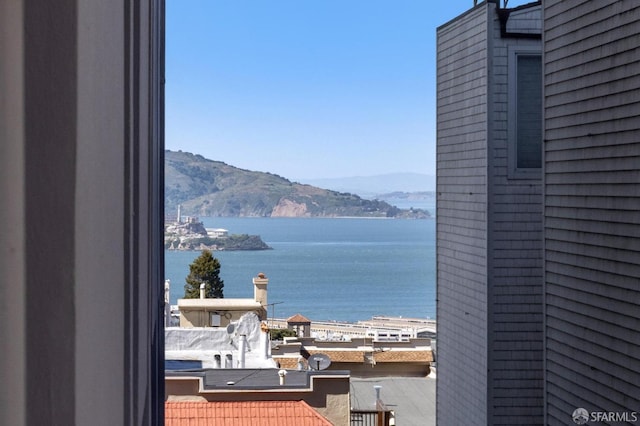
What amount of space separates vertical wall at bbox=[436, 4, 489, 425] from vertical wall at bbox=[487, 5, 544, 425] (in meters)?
0.11

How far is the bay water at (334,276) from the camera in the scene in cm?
9944

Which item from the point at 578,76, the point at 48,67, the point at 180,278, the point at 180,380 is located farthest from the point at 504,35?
the point at 180,278

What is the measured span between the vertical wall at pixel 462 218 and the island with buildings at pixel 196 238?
13498cm

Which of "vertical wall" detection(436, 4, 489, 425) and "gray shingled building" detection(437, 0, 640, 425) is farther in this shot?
"vertical wall" detection(436, 4, 489, 425)

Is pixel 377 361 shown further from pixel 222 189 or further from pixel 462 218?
pixel 222 189

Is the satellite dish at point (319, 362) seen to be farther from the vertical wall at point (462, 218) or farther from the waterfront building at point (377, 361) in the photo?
the waterfront building at point (377, 361)

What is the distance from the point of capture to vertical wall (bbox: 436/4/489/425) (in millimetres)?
8766

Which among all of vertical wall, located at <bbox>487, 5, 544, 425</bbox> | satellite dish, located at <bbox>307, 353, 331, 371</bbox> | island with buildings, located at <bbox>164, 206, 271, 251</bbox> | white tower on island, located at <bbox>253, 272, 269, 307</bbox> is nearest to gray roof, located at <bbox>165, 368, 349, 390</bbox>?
satellite dish, located at <bbox>307, 353, 331, 371</bbox>

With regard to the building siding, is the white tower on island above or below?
below

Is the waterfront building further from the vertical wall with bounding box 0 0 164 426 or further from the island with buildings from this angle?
the island with buildings

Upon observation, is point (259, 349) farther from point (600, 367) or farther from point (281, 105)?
point (281, 105)

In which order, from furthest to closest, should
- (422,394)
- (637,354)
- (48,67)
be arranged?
(422,394), (637,354), (48,67)

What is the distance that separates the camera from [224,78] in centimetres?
15375

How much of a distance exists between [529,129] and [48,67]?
27.3 ft
